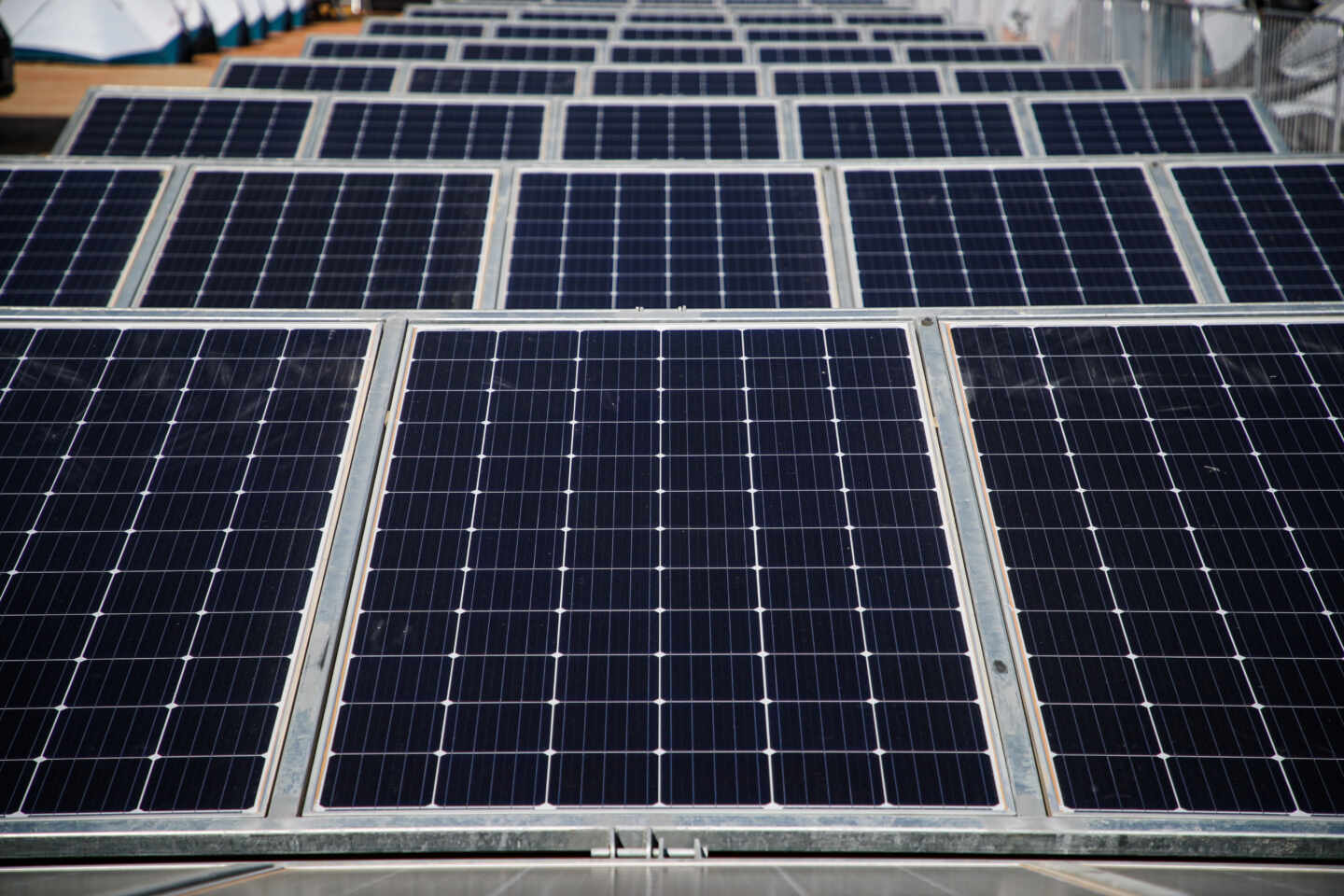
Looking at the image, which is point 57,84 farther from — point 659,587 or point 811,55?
point 659,587

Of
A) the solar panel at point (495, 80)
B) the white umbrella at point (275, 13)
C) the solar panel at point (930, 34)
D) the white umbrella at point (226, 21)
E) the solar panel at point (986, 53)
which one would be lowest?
the solar panel at point (495, 80)

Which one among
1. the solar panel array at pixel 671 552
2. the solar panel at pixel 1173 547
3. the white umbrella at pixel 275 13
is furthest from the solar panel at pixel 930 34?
the white umbrella at pixel 275 13

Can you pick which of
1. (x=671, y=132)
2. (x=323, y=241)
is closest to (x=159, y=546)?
(x=323, y=241)

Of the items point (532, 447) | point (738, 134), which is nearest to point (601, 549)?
point (532, 447)

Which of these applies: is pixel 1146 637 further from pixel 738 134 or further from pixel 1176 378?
pixel 738 134

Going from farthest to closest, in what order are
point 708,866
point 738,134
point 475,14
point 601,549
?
point 475,14 → point 738,134 → point 601,549 → point 708,866

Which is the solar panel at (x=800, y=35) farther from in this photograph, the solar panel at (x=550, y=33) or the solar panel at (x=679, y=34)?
the solar panel at (x=550, y=33)
